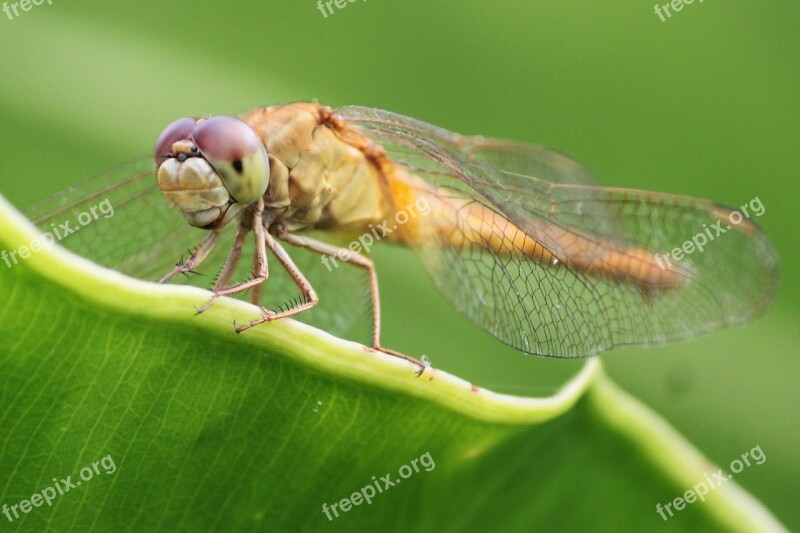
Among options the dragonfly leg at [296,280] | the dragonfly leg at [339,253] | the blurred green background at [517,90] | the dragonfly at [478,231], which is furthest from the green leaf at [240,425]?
the blurred green background at [517,90]

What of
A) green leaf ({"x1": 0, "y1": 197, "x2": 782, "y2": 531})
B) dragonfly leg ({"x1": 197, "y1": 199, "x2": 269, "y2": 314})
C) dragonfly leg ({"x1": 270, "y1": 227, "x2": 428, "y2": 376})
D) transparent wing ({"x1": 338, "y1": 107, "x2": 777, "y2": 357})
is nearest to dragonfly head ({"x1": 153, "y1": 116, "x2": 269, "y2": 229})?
dragonfly leg ({"x1": 197, "y1": 199, "x2": 269, "y2": 314})

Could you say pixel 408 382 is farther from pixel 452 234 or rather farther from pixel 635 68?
pixel 635 68

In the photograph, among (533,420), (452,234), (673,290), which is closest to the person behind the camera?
(533,420)

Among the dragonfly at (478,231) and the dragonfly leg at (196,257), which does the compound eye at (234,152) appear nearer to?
the dragonfly at (478,231)

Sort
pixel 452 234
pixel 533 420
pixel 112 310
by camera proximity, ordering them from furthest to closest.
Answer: pixel 452 234, pixel 533 420, pixel 112 310

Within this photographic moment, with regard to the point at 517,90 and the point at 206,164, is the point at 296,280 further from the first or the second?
the point at 517,90

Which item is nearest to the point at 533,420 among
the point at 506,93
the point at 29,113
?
the point at 506,93

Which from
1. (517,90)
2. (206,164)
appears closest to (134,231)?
(206,164)
